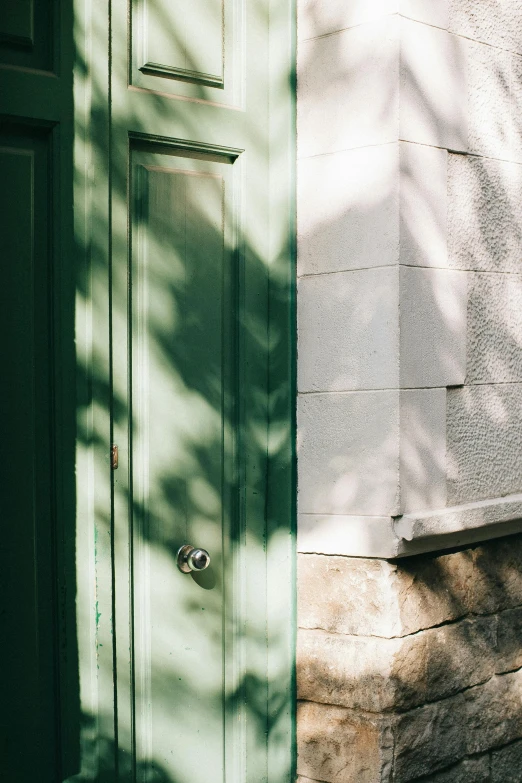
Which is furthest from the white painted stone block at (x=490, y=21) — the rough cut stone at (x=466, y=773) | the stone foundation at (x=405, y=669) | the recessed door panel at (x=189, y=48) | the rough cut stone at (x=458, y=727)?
the rough cut stone at (x=466, y=773)

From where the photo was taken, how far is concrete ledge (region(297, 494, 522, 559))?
334cm

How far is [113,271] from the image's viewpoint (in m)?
3.12

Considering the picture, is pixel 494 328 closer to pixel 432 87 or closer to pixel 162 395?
pixel 432 87

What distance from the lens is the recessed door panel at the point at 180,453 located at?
3217 millimetres

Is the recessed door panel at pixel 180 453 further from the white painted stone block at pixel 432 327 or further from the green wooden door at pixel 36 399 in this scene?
the white painted stone block at pixel 432 327

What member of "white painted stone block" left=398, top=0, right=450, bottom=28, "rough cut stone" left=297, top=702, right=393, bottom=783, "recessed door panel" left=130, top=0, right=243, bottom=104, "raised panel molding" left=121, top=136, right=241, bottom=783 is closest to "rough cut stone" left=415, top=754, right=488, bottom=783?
"rough cut stone" left=297, top=702, right=393, bottom=783

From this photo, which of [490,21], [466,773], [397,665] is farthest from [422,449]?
[490,21]

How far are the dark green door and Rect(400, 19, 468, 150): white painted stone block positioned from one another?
44cm

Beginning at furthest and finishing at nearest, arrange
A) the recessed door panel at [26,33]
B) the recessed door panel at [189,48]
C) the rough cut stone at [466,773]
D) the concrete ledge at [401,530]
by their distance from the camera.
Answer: the rough cut stone at [466,773]
the concrete ledge at [401,530]
the recessed door panel at [189,48]
the recessed door panel at [26,33]

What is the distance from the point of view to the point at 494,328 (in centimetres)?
381

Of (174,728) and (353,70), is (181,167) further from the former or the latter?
(174,728)

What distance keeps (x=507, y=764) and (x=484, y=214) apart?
2.04 m

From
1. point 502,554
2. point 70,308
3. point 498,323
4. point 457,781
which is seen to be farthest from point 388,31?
point 457,781

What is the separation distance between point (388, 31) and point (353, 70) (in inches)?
6.8
